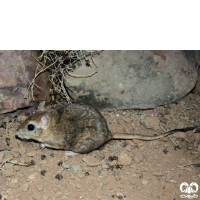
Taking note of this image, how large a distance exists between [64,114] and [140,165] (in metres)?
1.63

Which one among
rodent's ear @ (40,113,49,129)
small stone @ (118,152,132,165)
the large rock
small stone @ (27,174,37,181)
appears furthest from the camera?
the large rock

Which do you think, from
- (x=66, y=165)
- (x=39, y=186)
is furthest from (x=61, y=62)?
(x=39, y=186)

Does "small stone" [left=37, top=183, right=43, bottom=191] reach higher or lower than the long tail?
lower

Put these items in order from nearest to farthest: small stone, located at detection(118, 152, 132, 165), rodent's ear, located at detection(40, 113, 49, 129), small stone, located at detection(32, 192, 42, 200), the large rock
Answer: small stone, located at detection(32, 192, 42, 200) < rodent's ear, located at detection(40, 113, 49, 129) < small stone, located at detection(118, 152, 132, 165) < the large rock

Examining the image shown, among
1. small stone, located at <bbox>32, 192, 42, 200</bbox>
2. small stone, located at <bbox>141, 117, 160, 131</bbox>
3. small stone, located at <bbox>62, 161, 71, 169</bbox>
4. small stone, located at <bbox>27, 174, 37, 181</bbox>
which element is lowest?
small stone, located at <bbox>32, 192, 42, 200</bbox>

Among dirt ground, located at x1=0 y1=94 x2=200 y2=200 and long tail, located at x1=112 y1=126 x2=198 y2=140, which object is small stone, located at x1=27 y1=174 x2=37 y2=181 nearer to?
dirt ground, located at x1=0 y1=94 x2=200 y2=200

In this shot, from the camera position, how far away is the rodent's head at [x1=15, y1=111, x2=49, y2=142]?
14.1 ft

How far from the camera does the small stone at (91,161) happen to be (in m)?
4.32

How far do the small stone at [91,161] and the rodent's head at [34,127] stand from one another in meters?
0.89

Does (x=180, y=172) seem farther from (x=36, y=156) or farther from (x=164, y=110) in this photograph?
(x=36, y=156)

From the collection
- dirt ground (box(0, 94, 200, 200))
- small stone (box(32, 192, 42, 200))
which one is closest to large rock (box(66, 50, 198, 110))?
dirt ground (box(0, 94, 200, 200))

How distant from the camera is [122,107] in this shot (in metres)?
5.07

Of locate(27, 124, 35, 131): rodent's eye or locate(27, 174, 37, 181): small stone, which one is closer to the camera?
locate(27, 174, 37, 181): small stone

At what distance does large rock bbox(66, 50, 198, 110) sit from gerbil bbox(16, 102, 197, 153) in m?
→ 0.56
